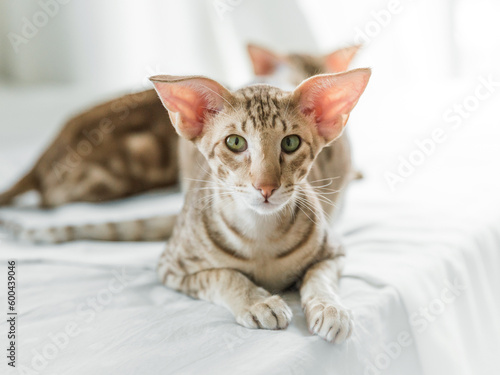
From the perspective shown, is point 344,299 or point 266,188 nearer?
point 266,188

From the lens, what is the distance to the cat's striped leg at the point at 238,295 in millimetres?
794

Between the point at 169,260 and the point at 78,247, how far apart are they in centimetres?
31

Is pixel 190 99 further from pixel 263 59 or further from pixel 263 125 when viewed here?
pixel 263 59

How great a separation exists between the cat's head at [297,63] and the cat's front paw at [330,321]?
0.82m

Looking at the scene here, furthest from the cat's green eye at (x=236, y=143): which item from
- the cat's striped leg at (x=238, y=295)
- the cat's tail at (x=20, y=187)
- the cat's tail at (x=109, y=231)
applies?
the cat's tail at (x=20, y=187)

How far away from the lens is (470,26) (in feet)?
7.71

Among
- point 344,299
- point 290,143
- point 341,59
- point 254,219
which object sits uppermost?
point 341,59

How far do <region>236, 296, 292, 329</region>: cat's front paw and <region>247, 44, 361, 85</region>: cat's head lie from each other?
81cm

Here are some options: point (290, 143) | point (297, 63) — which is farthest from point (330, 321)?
point (297, 63)

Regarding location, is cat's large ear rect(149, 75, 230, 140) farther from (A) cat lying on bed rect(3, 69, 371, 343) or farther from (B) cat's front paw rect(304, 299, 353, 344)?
(B) cat's front paw rect(304, 299, 353, 344)

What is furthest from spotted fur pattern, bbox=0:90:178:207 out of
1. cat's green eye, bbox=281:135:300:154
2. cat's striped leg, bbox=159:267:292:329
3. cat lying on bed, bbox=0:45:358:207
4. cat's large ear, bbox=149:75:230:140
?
cat's green eye, bbox=281:135:300:154

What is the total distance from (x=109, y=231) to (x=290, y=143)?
64cm

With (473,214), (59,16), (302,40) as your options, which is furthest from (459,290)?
(59,16)

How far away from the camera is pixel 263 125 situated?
0.80 m
